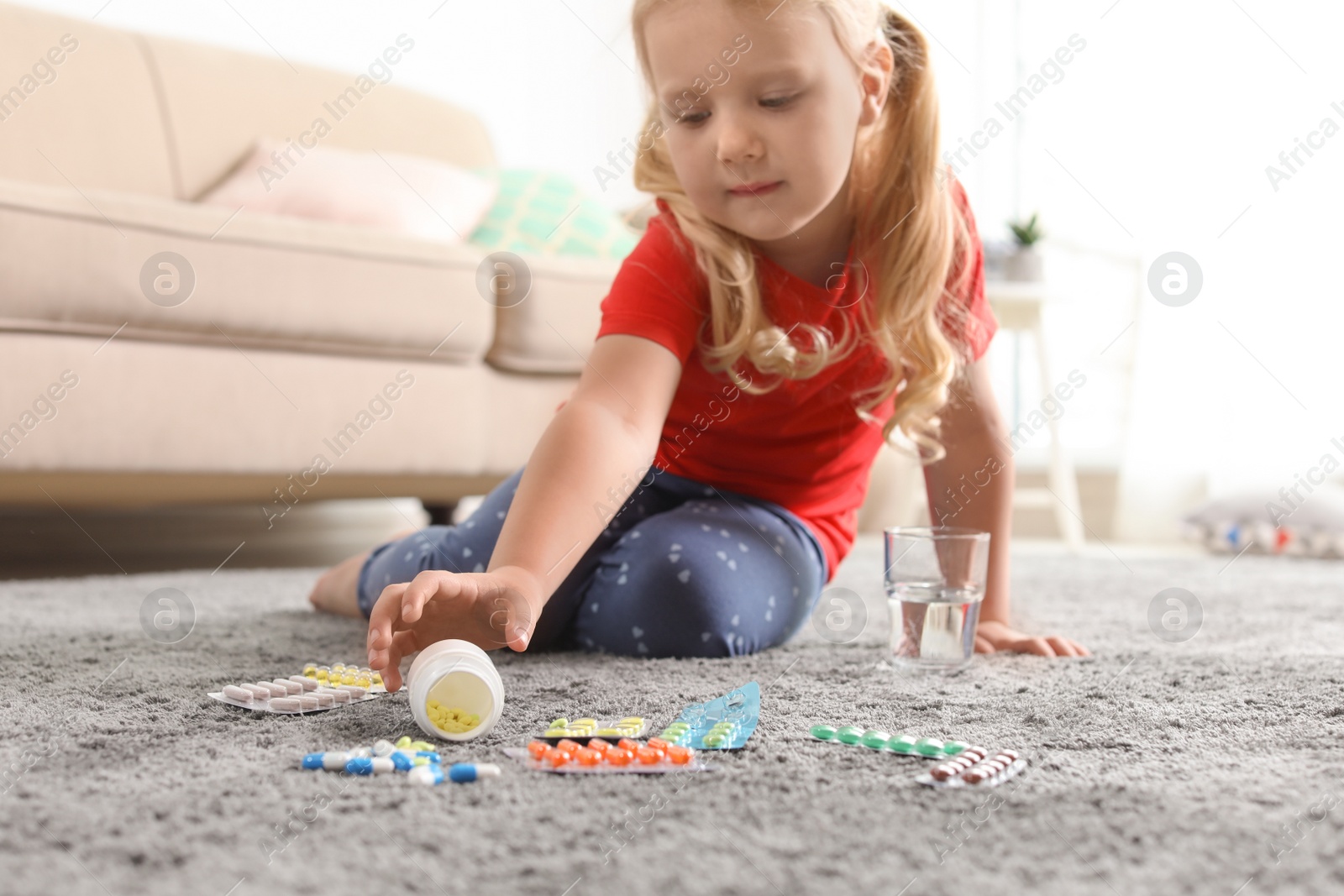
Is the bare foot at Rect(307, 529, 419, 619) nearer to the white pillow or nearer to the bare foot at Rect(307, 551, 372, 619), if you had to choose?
the bare foot at Rect(307, 551, 372, 619)

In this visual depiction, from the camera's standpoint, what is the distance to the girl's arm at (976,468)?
1066 millimetres

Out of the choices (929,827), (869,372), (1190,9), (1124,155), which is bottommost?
(929,827)

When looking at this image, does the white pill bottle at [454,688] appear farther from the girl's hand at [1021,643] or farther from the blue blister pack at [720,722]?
the girl's hand at [1021,643]

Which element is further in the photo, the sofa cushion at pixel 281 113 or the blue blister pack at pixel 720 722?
the sofa cushion at pixel 281 113

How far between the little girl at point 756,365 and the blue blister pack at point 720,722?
13 cm

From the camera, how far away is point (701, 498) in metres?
1.12

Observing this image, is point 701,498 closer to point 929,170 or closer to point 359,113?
point 929,170

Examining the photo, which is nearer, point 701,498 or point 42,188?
point 701,498

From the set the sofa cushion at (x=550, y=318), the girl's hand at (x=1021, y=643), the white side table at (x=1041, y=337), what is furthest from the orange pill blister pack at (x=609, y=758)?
the white side table at (x=1041, y=337)

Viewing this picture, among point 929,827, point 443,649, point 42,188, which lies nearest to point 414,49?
point 42,188

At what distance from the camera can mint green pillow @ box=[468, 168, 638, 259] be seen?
214 cm

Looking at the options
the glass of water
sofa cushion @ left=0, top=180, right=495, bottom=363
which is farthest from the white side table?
the glass of water

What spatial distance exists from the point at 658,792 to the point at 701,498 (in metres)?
0.59

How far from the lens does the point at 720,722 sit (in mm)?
659
